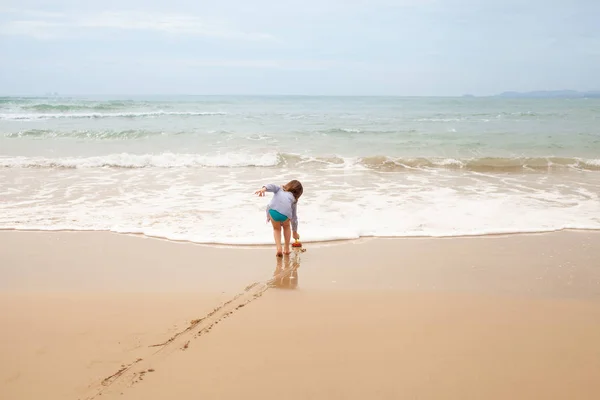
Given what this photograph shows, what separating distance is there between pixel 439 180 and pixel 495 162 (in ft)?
14.7

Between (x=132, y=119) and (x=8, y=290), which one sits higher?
(x=132, y=119)

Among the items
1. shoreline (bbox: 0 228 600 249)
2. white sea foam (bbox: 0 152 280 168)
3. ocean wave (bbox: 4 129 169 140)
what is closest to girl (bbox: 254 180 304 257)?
shoreline (bbox: 0 228 600 249)

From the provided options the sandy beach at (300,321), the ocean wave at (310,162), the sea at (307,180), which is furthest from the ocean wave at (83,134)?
the sandy beach at (300,321)

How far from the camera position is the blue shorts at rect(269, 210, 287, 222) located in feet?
19.4

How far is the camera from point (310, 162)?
15.9 metres

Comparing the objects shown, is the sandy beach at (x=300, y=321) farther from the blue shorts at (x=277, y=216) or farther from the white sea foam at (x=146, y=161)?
the white sea foam at (x=146, y=161)

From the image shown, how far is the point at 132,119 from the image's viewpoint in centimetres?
3200

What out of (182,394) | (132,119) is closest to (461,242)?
(182,394)

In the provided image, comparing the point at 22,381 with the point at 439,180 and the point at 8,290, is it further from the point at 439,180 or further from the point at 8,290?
the point at 439,180

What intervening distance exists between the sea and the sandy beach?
1106 mm

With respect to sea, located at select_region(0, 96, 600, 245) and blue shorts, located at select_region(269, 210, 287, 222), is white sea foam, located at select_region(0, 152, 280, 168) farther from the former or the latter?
blue shorts, located at select_region(269, 210, 287, 222)

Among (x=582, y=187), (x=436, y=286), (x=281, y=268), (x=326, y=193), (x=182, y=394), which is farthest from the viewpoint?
(x=582, y=187)

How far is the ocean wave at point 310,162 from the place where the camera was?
14727 mm

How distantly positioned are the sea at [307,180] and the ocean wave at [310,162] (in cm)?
5
